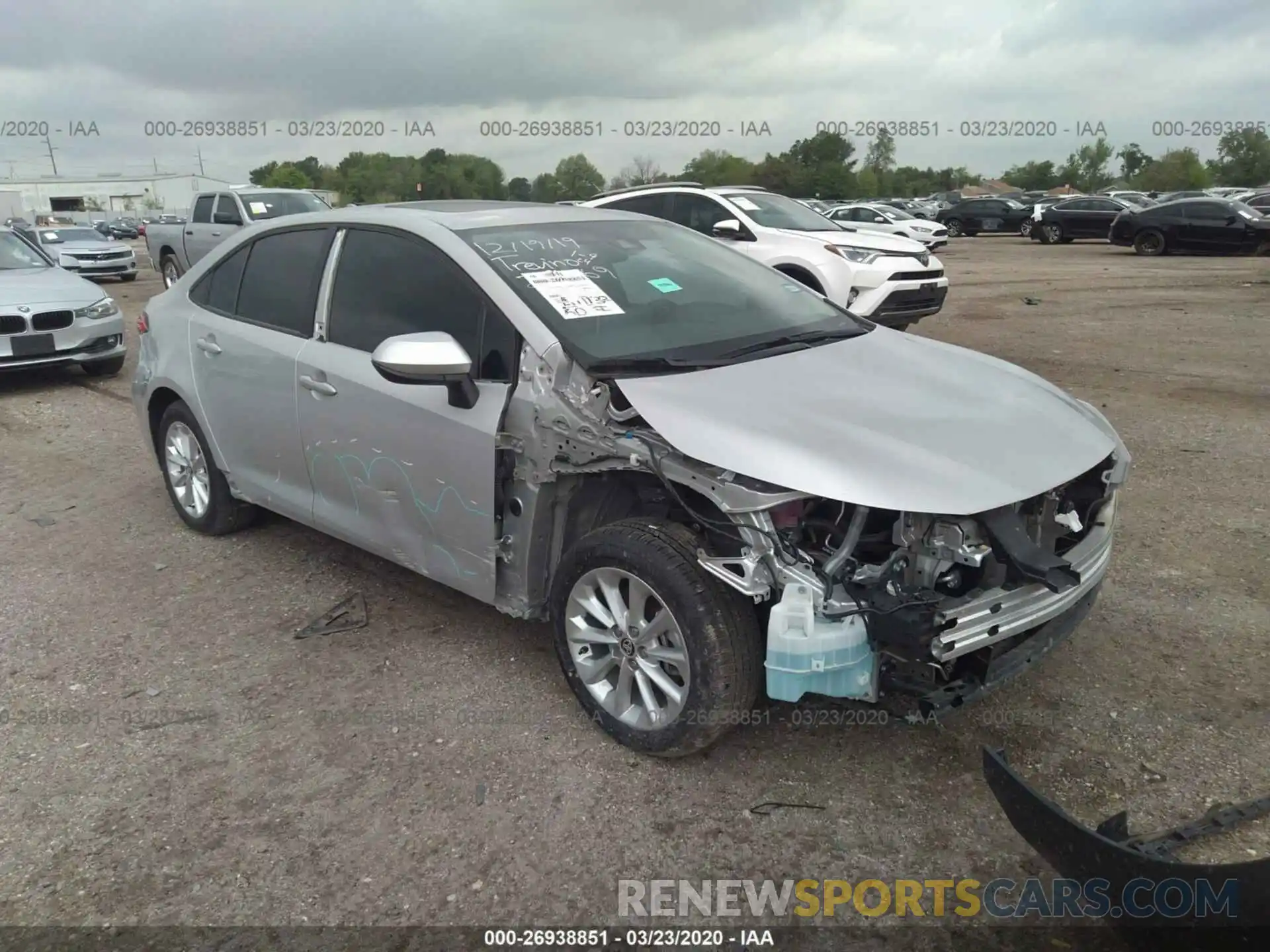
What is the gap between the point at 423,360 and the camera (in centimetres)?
303

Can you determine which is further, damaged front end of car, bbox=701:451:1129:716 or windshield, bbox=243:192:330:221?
windshield, bbox=243:192:330:221

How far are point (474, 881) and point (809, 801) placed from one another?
1.01m

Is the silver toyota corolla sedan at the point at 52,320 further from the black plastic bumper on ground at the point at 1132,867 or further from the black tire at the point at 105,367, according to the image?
the black plastic bumper on ground at the point at 1132,867

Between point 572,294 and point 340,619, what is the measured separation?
70.5 inches

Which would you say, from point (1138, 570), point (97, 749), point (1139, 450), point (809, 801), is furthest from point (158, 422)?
point (1139, 450)

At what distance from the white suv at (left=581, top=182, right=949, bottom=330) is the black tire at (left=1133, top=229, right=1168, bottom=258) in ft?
49.6

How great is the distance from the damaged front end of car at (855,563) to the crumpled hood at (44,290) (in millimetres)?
7713

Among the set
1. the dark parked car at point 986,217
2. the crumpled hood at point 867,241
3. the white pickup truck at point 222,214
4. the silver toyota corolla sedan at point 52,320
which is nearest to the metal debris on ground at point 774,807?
the crumpled hood at point 867,241

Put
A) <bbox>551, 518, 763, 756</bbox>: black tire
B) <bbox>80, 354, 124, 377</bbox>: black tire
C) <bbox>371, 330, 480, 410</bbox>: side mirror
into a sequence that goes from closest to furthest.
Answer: <bbox>551, 518, 763, 756</bbox>: black tire < <bbox>371, 330, 480, 410</bbox>: side mirror < <bbox>80, 354, 124, 377</bbox>: black tire

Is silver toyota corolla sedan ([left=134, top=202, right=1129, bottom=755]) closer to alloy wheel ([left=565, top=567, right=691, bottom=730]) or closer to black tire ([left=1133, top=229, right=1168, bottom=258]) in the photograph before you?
alloy wheel ([left=565, top=567, right=691, bottom=730])

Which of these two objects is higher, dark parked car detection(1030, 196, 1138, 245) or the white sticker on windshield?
the white sticker on windshield

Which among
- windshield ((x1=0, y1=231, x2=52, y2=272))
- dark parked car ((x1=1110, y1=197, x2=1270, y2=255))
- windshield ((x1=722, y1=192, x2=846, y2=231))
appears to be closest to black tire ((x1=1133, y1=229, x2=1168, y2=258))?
dark parked car ((x1=1110, y1=197, x2=1270, y2=255))

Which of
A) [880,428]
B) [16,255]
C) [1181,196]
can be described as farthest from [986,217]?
[880,428]

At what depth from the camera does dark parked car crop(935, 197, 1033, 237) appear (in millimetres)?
33781
